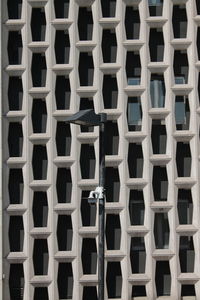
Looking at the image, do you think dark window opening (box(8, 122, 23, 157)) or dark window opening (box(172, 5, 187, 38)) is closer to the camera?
dark window opening (box(8, 122, 23, 157))

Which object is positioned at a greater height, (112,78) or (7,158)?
(112,78)

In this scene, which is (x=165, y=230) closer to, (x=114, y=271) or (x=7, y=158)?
(x=114, y=271)

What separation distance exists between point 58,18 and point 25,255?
10351 mm

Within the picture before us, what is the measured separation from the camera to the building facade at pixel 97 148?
67.4 feet

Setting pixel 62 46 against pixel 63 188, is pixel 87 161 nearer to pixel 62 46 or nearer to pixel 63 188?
pixel 63 188

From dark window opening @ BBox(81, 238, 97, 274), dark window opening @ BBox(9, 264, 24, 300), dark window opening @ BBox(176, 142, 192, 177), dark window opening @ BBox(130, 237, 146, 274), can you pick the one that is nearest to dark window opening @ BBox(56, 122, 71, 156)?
dark window opening @ BBox(81, 238, 97, 274)

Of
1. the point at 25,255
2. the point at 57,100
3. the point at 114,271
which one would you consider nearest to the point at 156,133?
the point at 57,100

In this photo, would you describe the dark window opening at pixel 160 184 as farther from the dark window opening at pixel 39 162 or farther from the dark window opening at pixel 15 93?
the dark window opening at pixel 15 93

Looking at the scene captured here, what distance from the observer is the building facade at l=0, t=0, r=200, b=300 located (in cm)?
2053

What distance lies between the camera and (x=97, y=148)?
68.2ft

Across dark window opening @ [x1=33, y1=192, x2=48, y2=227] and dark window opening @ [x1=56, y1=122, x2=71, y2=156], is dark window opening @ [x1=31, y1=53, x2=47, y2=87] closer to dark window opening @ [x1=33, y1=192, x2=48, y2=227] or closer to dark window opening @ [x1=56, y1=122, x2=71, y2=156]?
dark window opening @ [x1=56, y1=122, x2=71, y2=156]

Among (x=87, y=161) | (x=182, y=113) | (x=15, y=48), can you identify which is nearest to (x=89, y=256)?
(x=87, y=161)

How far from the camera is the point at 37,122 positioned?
21.2m

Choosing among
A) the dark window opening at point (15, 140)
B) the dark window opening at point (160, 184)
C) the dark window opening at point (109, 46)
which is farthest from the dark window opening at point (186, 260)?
the dark window opening at point (109, 46)
